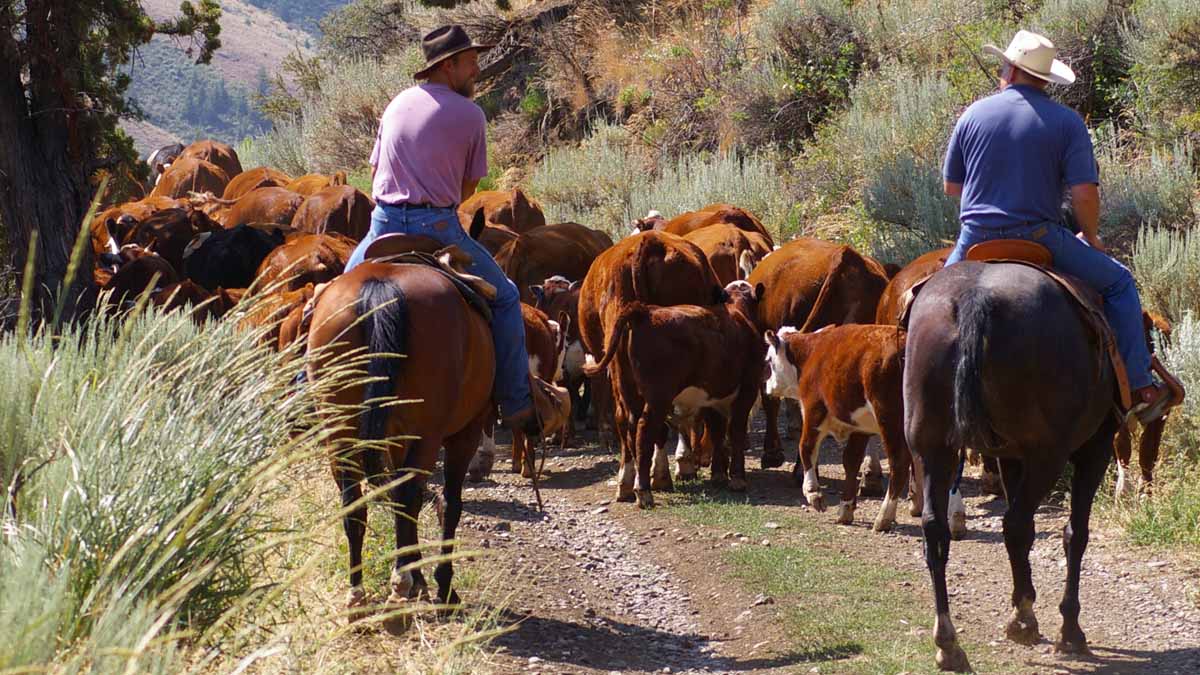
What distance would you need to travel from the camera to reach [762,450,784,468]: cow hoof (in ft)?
42.2

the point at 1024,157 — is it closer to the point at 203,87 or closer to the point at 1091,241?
the point at 1091,241

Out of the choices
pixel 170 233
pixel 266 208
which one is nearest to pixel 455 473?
pixel 170 233

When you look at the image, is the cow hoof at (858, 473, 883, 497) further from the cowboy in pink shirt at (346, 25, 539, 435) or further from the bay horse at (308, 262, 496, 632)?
the bay horse at (308, 262, 496, 632)

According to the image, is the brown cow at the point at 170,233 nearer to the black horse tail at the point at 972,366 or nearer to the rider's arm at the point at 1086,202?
the rider's arm at the point at 1086,202

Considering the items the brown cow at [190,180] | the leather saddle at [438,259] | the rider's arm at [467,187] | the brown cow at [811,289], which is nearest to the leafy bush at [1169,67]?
the brown cow at [811,289]

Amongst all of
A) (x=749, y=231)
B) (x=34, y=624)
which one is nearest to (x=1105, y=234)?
(x=749, y=231)

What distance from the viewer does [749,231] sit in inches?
635

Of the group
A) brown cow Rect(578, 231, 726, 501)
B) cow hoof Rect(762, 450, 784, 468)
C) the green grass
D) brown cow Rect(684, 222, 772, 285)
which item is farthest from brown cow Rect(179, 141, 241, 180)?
the green grass

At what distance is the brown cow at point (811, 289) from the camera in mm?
12664

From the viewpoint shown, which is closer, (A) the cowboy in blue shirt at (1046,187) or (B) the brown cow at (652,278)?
(A) the cowboy in blue shirt at (1046,187)

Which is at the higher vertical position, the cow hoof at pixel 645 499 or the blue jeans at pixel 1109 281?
the blue jeans at pixel 1109 281

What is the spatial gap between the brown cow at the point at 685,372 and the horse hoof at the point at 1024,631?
13.5 ft

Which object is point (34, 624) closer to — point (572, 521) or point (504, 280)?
point (504, 280)

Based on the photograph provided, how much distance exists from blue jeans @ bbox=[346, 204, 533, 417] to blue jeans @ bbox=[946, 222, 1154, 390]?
2.63 meters
